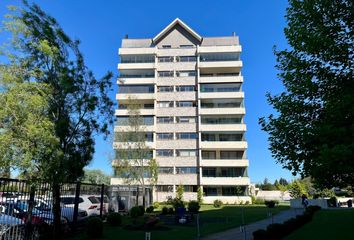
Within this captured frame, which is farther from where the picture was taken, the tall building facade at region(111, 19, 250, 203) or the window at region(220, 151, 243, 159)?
the window at region(220, 151, 243, 159)

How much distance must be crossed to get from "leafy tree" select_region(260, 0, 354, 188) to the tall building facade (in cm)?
3740

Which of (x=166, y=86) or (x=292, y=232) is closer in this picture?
(x=292, y=232)

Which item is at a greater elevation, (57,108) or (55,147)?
(57,108)

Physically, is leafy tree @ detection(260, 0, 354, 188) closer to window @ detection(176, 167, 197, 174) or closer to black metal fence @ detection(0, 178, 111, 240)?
black metal fence @ detection(0, 178, 111, 240)

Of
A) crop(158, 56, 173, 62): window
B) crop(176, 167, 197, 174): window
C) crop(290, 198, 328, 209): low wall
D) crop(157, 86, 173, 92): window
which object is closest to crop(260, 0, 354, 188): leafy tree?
crop(290, 198, 328, 209): low wall

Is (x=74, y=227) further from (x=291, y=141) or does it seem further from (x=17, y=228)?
(x=291, y=141)

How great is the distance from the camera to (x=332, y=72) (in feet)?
34.8

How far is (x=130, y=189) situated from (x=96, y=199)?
932cm

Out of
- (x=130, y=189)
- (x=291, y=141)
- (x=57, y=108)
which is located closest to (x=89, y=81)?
(x=57, y=108)

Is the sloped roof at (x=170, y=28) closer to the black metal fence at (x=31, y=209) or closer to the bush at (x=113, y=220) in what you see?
the bush at (x=113, y=220)

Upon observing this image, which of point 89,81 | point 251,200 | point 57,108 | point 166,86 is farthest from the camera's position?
point 166,86

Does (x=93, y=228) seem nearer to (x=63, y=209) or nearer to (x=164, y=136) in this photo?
(x=63, y=209)

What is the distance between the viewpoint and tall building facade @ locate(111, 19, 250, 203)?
51.7 m

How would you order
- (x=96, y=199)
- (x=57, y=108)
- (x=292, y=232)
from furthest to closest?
(x=96, y=199), (x=292, y=232), (x=57, y=108)
